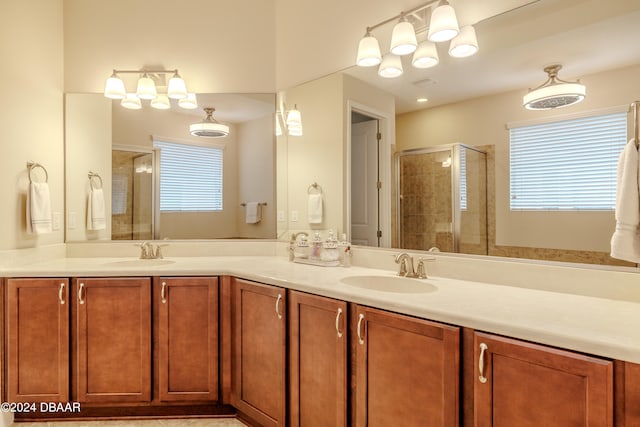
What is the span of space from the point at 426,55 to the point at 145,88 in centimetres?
187

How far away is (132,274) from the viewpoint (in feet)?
6.57

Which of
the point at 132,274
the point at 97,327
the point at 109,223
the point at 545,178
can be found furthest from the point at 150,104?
the point at 545,178

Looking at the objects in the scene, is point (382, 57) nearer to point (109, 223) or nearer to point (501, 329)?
point (501, 329)

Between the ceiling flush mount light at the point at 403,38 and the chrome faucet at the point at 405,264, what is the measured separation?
1056mm

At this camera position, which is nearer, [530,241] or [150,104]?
[530,241]

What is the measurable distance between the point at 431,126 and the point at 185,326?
1697 millimetres

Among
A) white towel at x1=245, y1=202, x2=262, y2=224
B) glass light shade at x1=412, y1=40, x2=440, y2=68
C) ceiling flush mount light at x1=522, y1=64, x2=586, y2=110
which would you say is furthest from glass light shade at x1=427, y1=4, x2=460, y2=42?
white towel at x1=245, y1=202, x2=262, y2=224

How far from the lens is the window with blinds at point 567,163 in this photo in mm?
1396

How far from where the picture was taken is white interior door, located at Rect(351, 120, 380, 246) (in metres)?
2.14

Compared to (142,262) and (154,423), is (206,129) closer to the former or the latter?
(142,262)

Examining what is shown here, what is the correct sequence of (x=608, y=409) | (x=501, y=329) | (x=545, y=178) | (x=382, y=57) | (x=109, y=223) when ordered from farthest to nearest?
(x=109, y=223) < (x=382, y=57) < (x=545, y=178) < (x=501, y=329) < (x=608, y=409)

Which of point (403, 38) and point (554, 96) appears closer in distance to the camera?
point (554, 96)

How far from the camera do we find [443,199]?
185 cm

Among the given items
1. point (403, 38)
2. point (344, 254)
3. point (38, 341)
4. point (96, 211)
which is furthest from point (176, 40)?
point (38, 341)
